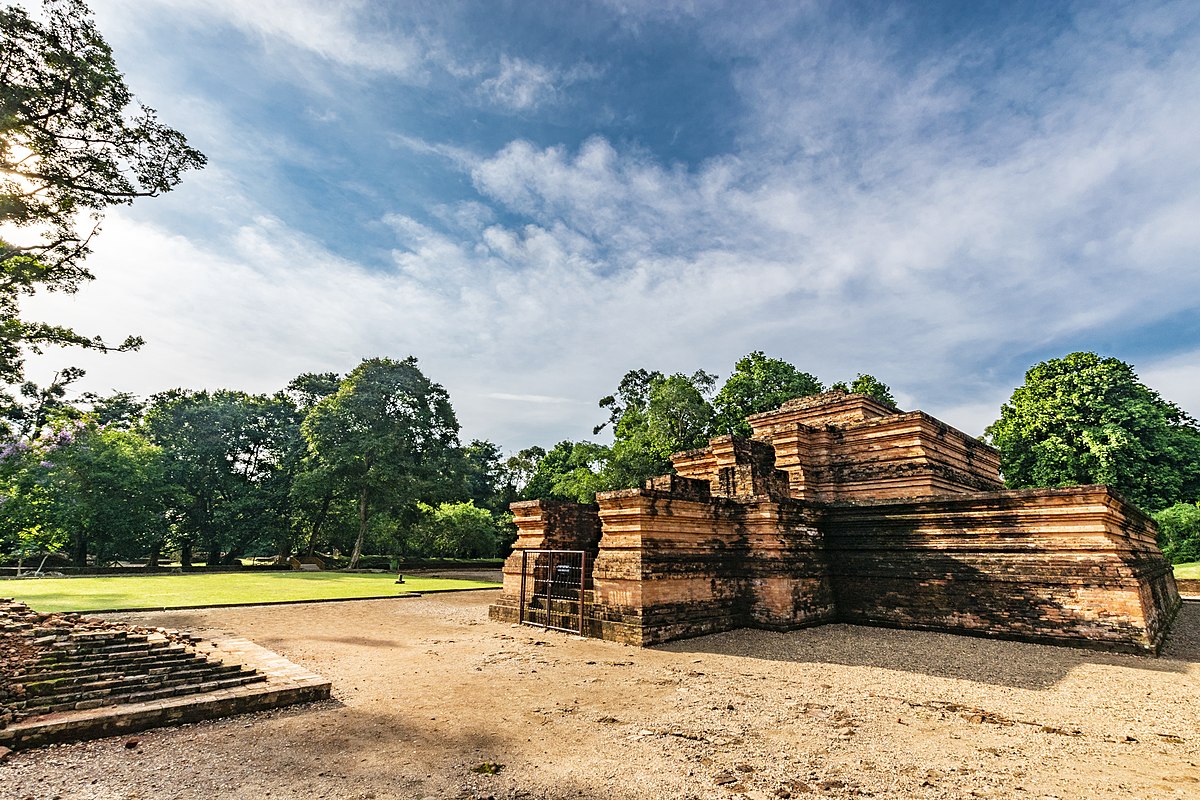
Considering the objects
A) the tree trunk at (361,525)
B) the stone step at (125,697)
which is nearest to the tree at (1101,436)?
the stone step at (125,697)

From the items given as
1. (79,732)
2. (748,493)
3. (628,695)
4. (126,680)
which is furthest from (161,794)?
(748,493)

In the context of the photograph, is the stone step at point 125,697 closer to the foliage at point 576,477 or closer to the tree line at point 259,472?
the foliage at point 576,477

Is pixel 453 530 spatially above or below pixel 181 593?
above

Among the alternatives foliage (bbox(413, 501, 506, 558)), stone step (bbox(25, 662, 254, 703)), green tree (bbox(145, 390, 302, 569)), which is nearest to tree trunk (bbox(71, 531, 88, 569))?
green tree (bbox(145, 390, 302, 569))

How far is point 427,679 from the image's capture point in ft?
22.2

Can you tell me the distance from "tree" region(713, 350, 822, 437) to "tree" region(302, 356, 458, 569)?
18.6 meters

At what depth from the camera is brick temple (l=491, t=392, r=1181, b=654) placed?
28.9ft

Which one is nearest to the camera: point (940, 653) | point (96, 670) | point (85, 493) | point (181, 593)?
point (96, 670)

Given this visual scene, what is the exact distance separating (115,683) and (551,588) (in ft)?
22.4

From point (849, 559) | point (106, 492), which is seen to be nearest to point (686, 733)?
point (849, 559)

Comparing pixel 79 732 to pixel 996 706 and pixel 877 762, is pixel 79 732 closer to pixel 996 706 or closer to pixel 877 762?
pixel 877 762

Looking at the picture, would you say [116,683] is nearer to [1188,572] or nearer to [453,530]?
[453,530]

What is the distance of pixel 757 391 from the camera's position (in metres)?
32.9

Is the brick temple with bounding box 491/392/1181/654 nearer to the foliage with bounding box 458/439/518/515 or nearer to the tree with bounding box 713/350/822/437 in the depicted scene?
the tree with bounding box 713/350/822/437
